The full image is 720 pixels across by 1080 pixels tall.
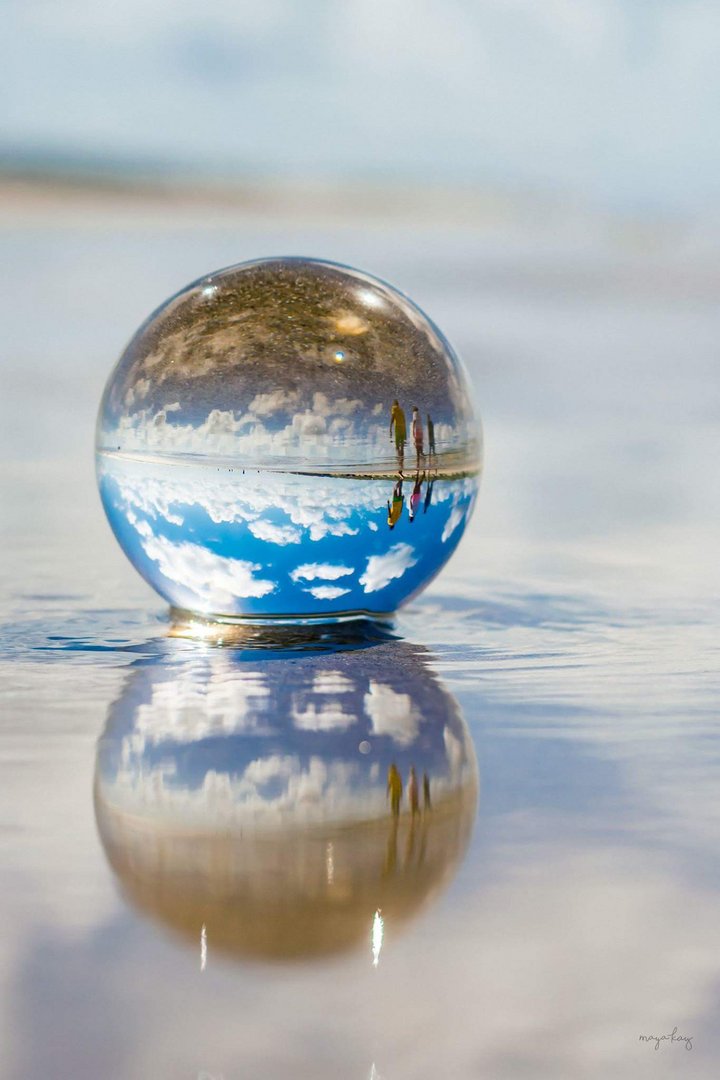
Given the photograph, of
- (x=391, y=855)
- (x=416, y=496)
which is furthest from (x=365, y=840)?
(x=416, y=496)

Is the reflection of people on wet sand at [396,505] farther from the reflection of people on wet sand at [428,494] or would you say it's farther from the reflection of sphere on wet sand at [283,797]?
the reflection of sphere on wet sand at [283,797]

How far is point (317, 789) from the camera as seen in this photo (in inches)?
134

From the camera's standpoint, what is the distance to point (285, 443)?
446cm

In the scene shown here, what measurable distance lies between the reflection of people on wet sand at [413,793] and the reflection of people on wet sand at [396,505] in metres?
1.16

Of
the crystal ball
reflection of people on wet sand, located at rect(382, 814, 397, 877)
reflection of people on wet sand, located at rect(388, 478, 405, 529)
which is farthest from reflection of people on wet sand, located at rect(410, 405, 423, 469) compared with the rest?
reflection of people on wet sand, located at rect(382, 814, 397, 877)

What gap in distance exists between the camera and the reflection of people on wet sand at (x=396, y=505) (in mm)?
4562

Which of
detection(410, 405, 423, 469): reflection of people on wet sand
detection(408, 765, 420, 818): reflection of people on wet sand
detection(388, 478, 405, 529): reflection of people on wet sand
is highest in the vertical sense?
detection(410, 405, 423, 469): reflection of people on wet sand

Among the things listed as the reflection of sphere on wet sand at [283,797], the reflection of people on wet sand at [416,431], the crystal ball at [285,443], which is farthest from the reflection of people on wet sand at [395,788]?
the reflection of people on wet sand at [416,431]

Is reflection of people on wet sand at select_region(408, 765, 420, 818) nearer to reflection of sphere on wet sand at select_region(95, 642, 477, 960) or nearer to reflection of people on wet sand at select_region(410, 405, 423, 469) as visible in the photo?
reflection of sphere on wet sand at select_region(95, 642, 477, 960)

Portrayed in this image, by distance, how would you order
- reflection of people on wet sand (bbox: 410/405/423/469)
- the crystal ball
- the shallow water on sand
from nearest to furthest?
the shallow water on sand, the crystal ball, reflection of people on wet sand (bbox: 410/405/423/469)

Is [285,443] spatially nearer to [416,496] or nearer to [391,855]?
[416,496]


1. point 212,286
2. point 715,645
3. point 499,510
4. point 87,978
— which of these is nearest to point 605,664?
point 715,645

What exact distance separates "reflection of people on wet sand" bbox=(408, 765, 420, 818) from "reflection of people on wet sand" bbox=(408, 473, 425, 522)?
120 cm

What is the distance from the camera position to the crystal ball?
4.47 metres
